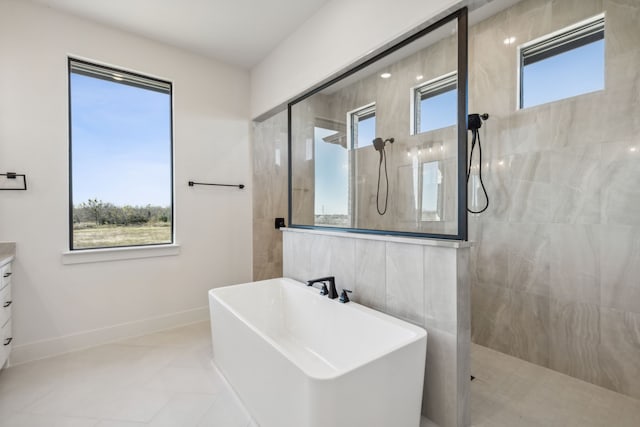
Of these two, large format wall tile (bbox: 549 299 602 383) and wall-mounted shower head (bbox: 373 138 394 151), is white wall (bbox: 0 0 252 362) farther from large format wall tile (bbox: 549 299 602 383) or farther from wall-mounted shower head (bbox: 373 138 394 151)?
large format wall tile (bbox: 549 299 602 383)

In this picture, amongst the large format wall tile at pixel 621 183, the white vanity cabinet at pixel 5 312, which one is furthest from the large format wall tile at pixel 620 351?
the white vanity cabinet at pixel 5 312

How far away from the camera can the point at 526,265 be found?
7.34ft

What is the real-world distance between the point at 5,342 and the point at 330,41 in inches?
124

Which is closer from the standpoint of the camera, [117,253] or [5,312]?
[5,312]

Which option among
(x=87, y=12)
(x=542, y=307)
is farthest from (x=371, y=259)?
(x=87, y=12)

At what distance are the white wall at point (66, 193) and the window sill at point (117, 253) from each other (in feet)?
0.16

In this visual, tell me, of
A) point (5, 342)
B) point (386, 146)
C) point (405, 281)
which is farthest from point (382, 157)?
point (5, 342)

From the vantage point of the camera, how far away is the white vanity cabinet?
6.38ft

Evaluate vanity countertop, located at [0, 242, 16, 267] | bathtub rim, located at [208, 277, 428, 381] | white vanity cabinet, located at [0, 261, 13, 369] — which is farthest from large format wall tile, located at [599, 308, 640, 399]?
vanity countertop, located at [0, 242, 16, 267]

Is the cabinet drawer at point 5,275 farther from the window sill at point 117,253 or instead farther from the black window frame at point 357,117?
the black window frame at point 357,117

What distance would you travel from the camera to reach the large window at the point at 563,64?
193cm

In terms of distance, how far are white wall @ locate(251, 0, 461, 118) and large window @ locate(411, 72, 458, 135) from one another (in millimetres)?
373

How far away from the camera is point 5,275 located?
2.03m

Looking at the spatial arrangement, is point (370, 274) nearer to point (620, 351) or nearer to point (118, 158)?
point (620, 351)
